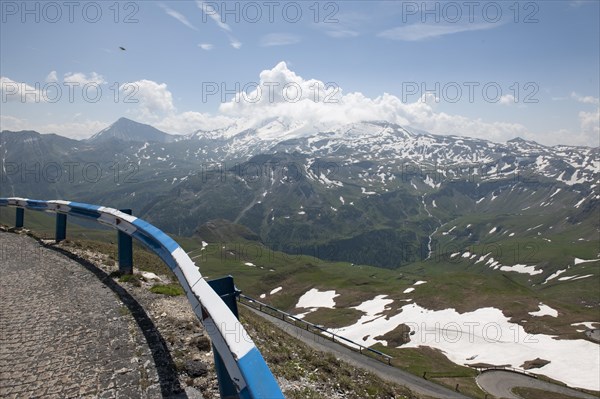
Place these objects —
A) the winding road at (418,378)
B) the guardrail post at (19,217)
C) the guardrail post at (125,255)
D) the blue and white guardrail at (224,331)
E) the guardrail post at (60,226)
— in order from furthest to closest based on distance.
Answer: the winding road at (418,378) < the guardrail post at (19,217) < the guardrail post at (60,226) < the guardrail post at (125,255) < the blue and white guardrail at (224,331)

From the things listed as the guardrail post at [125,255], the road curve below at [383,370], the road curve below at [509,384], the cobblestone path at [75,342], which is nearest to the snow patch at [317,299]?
the road curve below at [509,384]

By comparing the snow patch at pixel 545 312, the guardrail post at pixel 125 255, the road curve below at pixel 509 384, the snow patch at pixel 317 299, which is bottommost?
the snow patch at pixel 317 299

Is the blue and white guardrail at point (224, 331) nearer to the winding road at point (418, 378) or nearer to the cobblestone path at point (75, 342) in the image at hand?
the cobblestone path at point (75, 342)

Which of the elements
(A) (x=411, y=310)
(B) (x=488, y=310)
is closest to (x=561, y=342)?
(B) (x=488, y=310)

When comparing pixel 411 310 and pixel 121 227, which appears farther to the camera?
pixel 411 310

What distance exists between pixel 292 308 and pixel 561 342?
236 ft

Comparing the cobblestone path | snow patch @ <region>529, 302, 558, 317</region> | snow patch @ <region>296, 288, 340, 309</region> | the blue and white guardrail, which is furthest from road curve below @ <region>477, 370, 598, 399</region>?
snow patch @ <region>296, 288, 340, 309</region>

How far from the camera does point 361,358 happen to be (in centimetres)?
3688

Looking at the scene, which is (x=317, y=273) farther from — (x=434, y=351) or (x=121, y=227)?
(x=121, y=227)

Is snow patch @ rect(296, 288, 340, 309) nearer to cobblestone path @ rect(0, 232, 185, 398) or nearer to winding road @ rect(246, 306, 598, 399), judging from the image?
winding road @ rect(246, 306, 598, 399)

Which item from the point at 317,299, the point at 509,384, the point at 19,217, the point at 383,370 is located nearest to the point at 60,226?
the point at 19,217

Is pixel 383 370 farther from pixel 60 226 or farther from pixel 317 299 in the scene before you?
pixel 317 299

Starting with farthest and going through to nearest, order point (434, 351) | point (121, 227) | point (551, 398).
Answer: point (434, 351), point (551, 398), point (121, 227)

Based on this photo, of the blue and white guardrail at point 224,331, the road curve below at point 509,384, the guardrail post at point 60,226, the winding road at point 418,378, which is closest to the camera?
the blue and white guardrail at point 224,331
